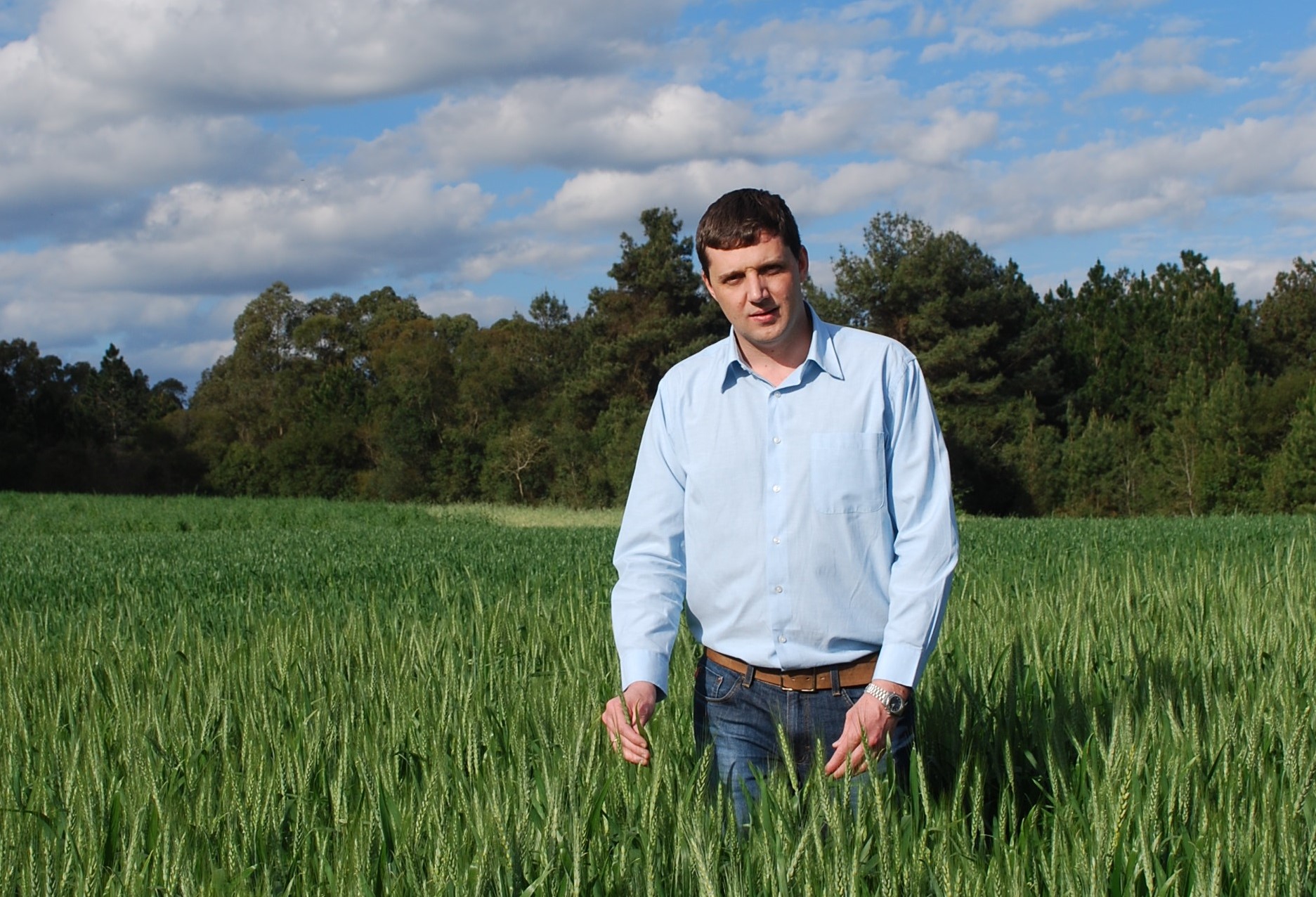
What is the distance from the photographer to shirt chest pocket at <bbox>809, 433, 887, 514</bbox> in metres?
2.37

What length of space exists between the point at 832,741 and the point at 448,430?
41964 mm

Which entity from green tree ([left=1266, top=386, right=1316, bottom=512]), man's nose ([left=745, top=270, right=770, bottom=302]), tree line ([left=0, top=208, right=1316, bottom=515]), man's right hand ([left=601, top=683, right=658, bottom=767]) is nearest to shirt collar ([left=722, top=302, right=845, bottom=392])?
man's nose ([left=745, top=270, right=770, bottom=302])

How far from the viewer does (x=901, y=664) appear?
2279mm

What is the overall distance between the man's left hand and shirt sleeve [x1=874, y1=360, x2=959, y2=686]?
0.05m

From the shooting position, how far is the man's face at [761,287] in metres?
2.33

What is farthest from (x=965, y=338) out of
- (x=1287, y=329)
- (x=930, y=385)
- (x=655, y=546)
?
(x=655, y=546)

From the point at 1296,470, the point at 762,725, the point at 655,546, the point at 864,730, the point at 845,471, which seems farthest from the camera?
the point at 1296,470

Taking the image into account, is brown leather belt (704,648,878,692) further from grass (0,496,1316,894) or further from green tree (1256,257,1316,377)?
green tree (1256,257,1316,377)

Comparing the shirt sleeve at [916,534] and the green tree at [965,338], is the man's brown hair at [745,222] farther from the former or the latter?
the green tree at [965,338]

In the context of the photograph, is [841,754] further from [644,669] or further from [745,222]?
[745,222]

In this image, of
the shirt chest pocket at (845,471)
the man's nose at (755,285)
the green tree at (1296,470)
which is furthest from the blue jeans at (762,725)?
the green tree at (1296,470)

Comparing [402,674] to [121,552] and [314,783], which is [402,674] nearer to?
[314,783]

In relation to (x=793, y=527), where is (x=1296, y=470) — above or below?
below

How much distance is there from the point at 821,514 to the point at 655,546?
1.40 ft
